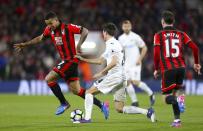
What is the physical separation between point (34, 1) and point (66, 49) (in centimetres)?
1649

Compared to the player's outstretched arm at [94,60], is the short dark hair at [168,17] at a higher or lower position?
higher

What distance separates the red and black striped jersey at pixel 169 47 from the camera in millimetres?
10766

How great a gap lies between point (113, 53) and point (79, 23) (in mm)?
15981

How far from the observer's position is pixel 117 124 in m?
11.2

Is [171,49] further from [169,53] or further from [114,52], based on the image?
[114,52]

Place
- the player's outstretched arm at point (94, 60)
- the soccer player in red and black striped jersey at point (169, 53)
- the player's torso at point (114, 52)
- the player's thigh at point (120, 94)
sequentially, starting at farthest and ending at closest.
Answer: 1. the player's thigh at point (120, 94)
2. the player's torso at point (114, 52)
3. the player's outstretched arm at point (94, 60)
4. the soccer player in red and black striped jersey at point (169, 53)

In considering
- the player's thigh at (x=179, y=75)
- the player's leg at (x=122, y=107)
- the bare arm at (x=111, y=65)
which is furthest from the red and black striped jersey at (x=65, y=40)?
the player's thigh at (x=179, y=75)

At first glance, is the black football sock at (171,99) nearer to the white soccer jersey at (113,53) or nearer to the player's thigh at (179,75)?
the player's thigh at (179,75)

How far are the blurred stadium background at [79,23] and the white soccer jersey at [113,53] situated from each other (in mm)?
12450

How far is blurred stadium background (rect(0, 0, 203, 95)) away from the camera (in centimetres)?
2430

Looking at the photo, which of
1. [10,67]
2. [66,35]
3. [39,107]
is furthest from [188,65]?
[66,35]

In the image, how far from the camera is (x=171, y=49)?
10.8 metres

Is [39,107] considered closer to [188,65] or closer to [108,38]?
[108,38]

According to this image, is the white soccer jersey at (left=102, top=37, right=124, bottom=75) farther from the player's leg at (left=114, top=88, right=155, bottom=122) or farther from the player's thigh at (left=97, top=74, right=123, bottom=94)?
the player's leg at (left=114, top=88, right=155, bottom=122)
